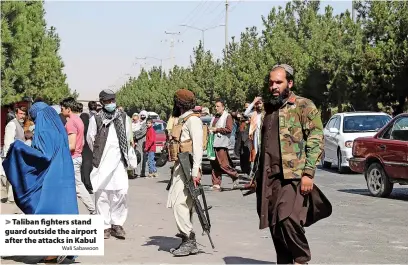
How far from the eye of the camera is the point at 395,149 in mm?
14852

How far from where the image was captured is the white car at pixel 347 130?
73.4 feet

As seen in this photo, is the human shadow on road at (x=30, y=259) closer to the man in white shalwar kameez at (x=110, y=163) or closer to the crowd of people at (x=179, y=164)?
the crowd of people at (x=179, y=164)

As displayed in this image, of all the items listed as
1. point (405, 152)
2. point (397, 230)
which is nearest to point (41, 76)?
point (405, 152)

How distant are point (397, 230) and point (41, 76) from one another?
38.0 m

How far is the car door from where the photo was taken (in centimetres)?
1460

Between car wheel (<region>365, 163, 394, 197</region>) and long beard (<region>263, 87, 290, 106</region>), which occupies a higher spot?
long beard (<region>263, 87, 290, 106</region>)

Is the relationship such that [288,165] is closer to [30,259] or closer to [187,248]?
[187,248]

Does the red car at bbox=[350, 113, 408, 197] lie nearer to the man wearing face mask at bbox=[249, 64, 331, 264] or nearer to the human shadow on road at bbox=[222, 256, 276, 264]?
the human shadow on road at bbox=[222, 256, 276, 264]

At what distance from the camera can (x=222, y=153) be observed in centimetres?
1773

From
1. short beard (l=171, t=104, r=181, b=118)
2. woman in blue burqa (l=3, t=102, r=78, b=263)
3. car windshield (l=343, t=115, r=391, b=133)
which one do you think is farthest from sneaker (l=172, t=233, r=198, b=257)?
car windshield (l=343, t=115, r=391, b=133)

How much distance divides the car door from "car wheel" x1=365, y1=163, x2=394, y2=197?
253mm

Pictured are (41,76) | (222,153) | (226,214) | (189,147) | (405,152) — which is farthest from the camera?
(41,76)

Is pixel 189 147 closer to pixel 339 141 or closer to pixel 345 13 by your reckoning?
pixel 339 141

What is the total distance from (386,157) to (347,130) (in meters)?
7.72
